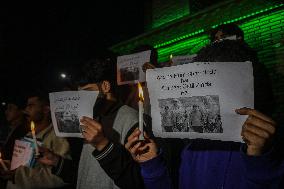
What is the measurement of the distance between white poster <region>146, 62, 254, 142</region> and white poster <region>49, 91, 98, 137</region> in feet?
2.95

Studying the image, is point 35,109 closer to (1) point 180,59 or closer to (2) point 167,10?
(1) point 180,59

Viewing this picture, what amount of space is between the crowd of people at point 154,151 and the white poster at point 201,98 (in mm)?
53

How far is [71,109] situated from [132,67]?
66.2 inches

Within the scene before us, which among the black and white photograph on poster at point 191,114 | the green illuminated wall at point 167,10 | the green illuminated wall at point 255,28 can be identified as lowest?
the black and white photograph on poster at point 191,114

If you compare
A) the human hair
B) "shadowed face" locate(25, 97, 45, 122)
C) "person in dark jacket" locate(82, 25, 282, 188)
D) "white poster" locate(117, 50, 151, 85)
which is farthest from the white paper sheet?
"person in dark jacket" locate(82, 25, 282, 188)

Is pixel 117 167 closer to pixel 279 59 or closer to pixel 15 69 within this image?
pixel 279 59

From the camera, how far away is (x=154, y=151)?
1.95 metres

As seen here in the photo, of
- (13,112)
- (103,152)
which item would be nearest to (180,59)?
(103,152)

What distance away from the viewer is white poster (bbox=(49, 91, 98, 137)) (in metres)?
2.46

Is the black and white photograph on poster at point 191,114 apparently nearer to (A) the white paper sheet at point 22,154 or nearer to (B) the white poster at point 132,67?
(B) the white poster at point 132,67

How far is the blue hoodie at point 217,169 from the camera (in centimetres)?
144

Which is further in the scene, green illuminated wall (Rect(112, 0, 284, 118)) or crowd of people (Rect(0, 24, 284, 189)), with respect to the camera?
green illuminated wall (Rect(112, 0, 284, 118))

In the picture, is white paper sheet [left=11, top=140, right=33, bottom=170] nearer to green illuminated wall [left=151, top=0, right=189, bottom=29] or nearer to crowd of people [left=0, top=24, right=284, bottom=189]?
crowd of people [left=0, top=24, right=284, bottom=189]

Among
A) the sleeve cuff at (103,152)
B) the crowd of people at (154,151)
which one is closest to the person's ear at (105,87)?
the crowd of people at (154,151)
